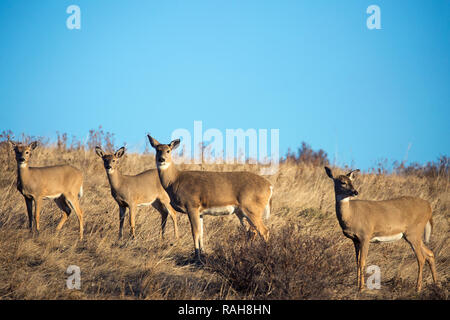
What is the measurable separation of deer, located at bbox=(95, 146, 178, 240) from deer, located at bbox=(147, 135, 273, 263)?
1.58m

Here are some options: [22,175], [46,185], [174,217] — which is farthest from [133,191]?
[22,175]

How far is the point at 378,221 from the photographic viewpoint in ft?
25.6

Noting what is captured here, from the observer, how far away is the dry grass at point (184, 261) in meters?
6.34

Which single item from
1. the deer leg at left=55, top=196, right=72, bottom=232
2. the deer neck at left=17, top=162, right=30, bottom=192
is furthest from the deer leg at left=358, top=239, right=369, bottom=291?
the deer neck at left=17, top=162, right=30, bottom=192

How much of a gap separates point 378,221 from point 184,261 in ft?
11.4

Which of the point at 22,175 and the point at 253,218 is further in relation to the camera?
the point at 22,175

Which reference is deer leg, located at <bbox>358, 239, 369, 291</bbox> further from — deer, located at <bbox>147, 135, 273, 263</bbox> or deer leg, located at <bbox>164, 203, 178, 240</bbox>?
deer leg, located at <bbox>164, 203, 178, 240</bbox>

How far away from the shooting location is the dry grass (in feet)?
20.8

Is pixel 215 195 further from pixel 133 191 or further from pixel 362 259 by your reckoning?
pixel 362 259

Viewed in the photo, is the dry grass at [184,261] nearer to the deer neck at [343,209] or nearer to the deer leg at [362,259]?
the deer leg at [362,259]

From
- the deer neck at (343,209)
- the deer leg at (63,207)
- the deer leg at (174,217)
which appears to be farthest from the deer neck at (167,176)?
the deer neck at (343,209)
